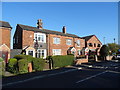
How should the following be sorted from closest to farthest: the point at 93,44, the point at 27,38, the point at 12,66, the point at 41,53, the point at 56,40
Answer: the point at 12,66 → the point at 27,38 → the point at 41,53 → the point at 56,40 → the point at 93,44

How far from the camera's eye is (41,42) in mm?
27953

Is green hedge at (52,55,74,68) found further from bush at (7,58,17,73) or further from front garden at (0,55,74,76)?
bush at (7,58,17,73)

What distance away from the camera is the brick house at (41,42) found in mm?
25281

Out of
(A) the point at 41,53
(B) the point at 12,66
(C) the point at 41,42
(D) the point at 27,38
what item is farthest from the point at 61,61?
(D) the point at 27,38

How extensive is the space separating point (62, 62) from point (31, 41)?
919 cm

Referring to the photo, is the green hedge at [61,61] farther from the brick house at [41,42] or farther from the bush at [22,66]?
the brick house at [41,42]

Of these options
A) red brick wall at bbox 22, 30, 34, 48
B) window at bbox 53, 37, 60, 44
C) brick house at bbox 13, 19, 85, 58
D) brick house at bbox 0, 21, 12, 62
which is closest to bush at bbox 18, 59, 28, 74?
brick house at bbox 0, 21, 12, 62

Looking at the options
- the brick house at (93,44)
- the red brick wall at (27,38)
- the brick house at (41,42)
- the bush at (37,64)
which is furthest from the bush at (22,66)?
the brick house at (93,44)

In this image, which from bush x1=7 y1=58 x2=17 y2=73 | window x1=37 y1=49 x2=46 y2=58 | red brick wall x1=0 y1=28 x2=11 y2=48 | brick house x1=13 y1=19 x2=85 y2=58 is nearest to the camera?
bush x1=7 y1=58 x2=17 y2=73

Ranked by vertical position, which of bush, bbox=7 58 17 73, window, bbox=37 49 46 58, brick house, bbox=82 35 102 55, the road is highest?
brick house, bbox=82 35 102 55

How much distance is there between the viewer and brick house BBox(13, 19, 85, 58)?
25.3m

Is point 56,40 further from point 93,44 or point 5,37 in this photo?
point 93,44

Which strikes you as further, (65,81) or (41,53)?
(41,53)

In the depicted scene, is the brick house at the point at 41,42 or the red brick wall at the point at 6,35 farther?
the brick house at the point at 41,42
